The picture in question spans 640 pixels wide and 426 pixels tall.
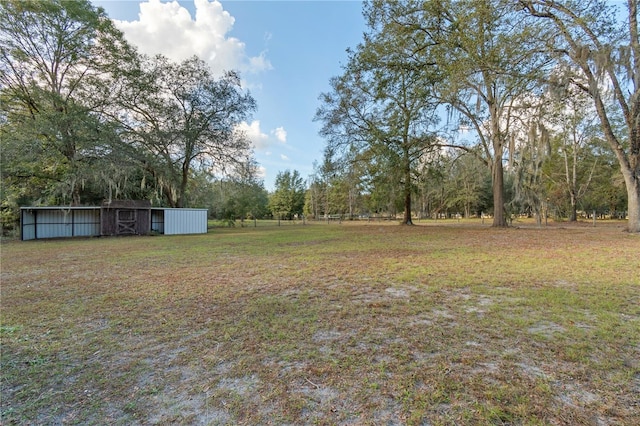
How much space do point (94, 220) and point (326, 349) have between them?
17.7m

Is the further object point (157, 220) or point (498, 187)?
point (157, 220)

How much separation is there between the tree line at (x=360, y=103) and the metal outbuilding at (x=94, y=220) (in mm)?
919

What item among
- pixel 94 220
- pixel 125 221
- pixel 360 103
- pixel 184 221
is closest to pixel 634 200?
pixel 360 103

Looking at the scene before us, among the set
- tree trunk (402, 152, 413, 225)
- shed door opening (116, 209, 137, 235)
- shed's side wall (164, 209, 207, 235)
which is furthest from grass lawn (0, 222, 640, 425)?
tree trunk (402, 152, 413, 225)

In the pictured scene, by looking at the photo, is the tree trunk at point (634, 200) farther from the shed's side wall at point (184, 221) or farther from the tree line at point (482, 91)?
the shed's side wall at point (184, 221)

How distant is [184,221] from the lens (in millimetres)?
17719

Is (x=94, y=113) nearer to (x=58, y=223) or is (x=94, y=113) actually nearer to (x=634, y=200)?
(x=58, y=223)

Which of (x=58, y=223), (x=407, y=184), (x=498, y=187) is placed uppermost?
(x=407, y=184)

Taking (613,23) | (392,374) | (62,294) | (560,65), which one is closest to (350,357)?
(392,374)

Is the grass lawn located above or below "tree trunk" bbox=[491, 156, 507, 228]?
below

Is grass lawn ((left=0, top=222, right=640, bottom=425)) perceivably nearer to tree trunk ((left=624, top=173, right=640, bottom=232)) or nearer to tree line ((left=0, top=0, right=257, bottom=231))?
tree trunk ((left=624, top=173, right=640, bottom=232))

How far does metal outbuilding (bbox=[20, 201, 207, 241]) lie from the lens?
13.7 m

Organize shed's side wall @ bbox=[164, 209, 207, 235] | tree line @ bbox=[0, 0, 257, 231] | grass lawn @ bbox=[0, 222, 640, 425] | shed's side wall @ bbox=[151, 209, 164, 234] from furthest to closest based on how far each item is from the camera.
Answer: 1. shed's side wall @ bbox=[151, 209, 164, 234]
2. shed's side wall @ bbox=[164, 209, 207, 235]
3. tree line @ bbox=[0, 0, 257, 231]
4. grass lawn @ bbox=[0, 222, 640, 425]

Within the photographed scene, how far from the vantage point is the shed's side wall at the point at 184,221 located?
16977 millimetres
